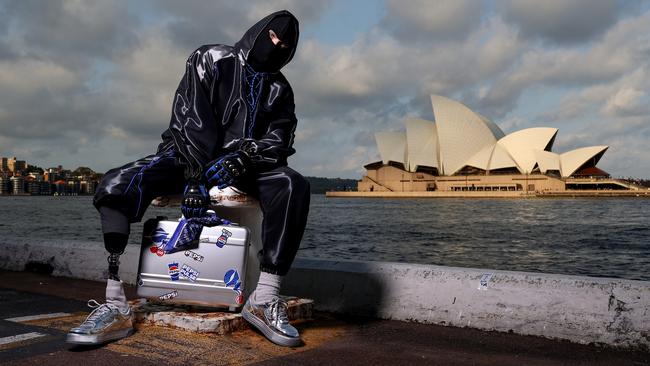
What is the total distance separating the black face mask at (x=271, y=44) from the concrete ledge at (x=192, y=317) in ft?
3.34

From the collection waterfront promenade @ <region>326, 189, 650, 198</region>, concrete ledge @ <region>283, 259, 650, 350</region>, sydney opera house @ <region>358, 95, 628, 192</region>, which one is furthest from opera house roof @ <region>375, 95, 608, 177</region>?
concrete ledge @ <region>283, 259, 650, 350</region>

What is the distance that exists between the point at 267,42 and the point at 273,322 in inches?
44.1

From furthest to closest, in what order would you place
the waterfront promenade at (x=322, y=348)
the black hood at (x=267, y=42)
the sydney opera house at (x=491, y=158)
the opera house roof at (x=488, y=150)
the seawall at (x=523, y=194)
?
the seawall at (x=523, y=194)
the sydney opera house at (x=491, y=158)
the opera house roof at (x=488, y=150)
the black hood at (x=267, y=42)
the waterfront promenade at (x=322, y=348)

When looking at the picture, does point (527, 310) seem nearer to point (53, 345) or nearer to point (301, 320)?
point (301, 320)

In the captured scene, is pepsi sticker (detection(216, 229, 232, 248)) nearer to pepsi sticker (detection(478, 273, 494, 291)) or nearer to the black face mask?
the black face mask

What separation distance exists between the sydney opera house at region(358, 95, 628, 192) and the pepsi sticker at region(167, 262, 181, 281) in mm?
62617

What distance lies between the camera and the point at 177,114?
2.42 m

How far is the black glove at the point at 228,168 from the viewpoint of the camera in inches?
88.7

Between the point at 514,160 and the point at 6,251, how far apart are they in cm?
7091

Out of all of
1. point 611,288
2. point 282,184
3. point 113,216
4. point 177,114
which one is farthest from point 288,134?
point 611,288

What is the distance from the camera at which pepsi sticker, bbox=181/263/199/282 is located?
7.50 feet

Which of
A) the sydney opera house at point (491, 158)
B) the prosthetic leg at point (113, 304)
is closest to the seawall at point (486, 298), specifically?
the prosthetic leg at point (113, 304)

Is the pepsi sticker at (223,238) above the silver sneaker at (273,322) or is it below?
above

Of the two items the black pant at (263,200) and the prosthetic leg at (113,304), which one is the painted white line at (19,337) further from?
the black pant at (263,200)
